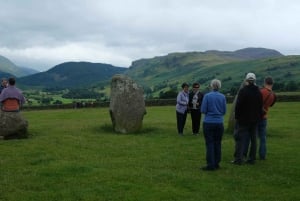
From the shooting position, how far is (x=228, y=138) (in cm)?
2344

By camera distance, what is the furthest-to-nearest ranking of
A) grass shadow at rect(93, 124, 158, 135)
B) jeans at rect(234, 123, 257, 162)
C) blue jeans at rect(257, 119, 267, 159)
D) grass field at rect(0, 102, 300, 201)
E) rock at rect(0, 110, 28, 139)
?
grass shadow at rect(93, 124, 158, 135) → rock at rect(0, 110, 28, 139) → blue jeans at rect(257, 119, 267, 159) → jeans at rect(234, 123, 257, 162) → grass field at rect(0, 102, 300, 201)

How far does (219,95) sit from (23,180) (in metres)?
6.56

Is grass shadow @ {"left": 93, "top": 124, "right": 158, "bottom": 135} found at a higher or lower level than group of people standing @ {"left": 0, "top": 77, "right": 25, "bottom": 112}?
lower

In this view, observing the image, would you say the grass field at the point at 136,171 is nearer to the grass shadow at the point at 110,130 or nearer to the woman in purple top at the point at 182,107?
the woman in purple top at the point at 182,107

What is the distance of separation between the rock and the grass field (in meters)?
0.83

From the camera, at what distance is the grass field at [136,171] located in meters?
12.5

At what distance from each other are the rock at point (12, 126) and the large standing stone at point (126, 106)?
513 cm

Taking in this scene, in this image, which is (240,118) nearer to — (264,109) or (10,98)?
(264,109)

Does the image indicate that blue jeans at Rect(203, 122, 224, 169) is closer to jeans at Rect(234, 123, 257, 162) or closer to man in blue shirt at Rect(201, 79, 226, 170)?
man in blue shirt at Rect(201, 79, 226, 170)

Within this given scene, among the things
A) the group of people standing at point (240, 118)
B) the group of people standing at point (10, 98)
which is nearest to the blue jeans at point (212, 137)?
the group of people standing at point (240, 118)

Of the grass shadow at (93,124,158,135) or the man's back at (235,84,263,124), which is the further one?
the grass shadow at (93,124,158,135)

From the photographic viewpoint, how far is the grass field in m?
12.5

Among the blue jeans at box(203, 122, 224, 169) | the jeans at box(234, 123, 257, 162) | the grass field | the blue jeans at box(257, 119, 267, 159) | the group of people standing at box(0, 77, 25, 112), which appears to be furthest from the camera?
the group of people standing at box(0, 77, 25, 112)

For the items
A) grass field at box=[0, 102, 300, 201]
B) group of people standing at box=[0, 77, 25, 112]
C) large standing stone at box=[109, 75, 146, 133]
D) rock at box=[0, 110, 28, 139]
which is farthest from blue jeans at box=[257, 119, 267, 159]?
group of people standing at box=[0, 77, 25, 112]
